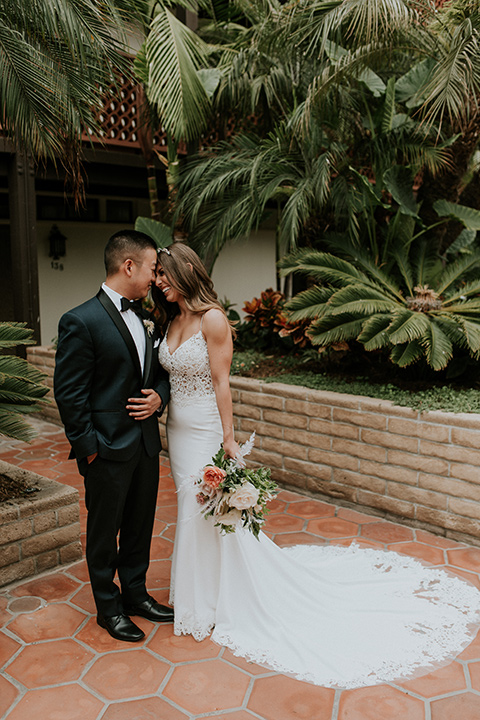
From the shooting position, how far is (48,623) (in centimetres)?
340

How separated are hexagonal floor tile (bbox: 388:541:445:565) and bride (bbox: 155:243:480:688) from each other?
0.66 m

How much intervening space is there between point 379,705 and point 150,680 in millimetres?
1050

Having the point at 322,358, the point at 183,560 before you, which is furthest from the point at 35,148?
the point at 322,358

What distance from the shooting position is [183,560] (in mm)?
3273

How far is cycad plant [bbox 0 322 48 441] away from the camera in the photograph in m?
3.89

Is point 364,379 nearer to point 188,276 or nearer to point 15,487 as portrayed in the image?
point 188,276

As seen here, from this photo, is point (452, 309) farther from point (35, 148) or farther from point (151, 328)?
point (35, 148)

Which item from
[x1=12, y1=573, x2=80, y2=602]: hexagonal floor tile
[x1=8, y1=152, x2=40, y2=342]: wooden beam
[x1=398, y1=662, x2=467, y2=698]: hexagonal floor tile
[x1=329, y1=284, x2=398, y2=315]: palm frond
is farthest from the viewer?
[x1=8, y1=152, x2=40, y2=342]: wooden beam

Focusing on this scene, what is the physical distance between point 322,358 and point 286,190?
6.08 ft

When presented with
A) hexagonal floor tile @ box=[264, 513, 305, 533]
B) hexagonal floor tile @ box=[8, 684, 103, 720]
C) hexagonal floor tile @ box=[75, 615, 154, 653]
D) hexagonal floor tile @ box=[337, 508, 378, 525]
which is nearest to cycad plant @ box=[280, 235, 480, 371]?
hexagonal floor tile @ box=[337, 508, 378, 525]

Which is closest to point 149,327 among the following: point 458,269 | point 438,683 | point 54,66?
point 54,66

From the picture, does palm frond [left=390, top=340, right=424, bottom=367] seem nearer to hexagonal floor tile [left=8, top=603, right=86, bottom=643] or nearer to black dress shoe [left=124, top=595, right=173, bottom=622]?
black dress shoe [left=124, top=595, right=173, bottom=622]

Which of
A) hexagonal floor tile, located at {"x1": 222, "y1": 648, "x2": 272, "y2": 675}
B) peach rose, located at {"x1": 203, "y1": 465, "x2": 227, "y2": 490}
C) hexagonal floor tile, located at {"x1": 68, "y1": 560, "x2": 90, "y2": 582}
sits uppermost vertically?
peach rose, located at {"x1": 203, "y1": 465, "x2": 227, "y2": 490}

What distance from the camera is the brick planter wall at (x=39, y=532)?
12.3 ft
